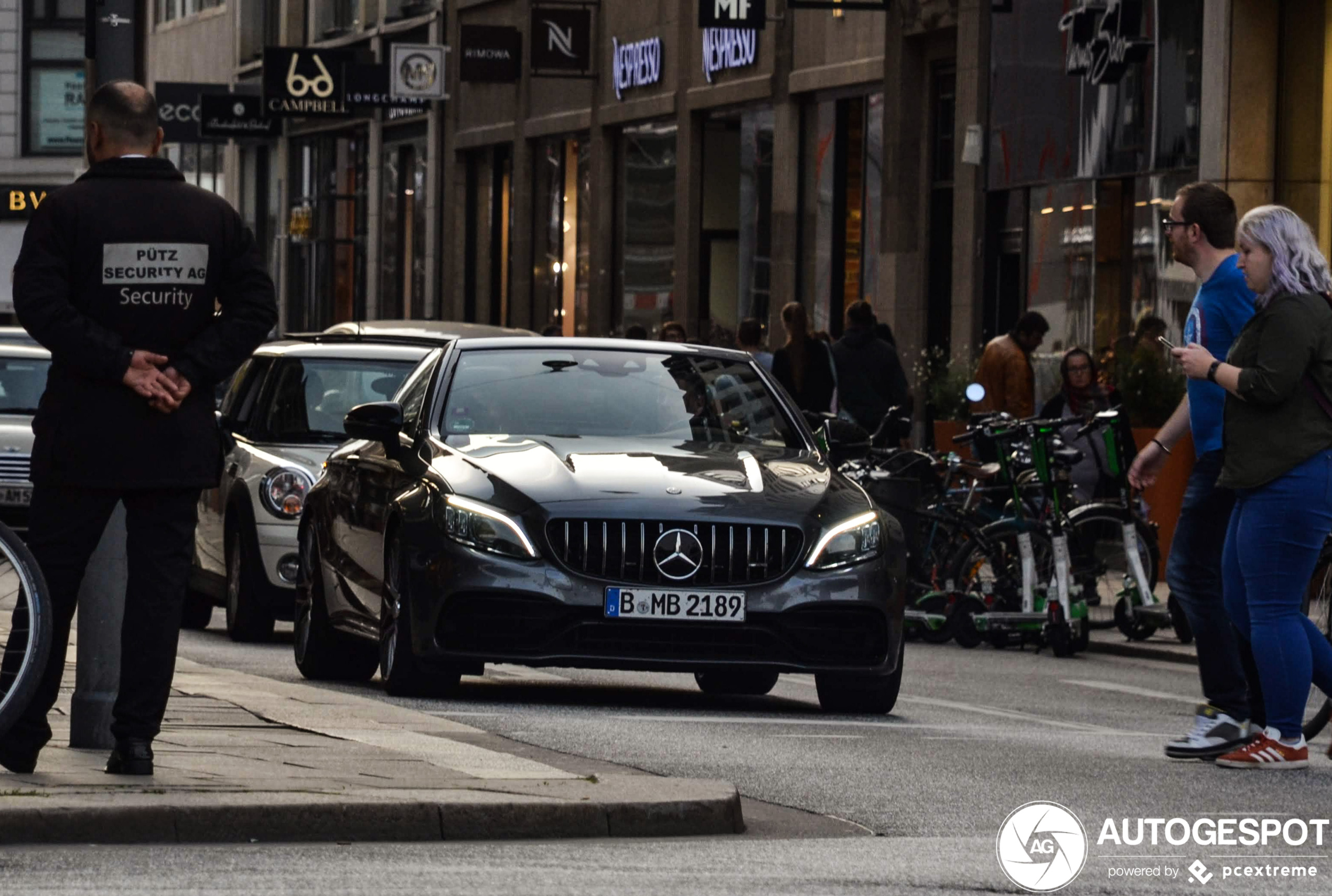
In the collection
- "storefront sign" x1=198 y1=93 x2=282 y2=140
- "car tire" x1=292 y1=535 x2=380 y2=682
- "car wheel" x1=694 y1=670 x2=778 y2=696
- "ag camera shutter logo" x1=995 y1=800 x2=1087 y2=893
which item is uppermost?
"storefront sign" x1=198 y1=93 x2=282 y2=140

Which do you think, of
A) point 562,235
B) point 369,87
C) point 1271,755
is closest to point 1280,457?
point 1271,755

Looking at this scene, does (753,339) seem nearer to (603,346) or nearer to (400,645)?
(603,346)

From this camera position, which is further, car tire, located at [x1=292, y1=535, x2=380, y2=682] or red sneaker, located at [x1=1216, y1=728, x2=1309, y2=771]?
car tire, located at [x1=292, y1=535, x2=380, y2=682]

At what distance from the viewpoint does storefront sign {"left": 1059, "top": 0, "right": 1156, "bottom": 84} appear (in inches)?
980

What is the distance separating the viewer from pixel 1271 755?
977 cm

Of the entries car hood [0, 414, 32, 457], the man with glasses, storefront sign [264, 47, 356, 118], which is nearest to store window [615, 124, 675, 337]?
storefront sign [264, 47, 356, 118]

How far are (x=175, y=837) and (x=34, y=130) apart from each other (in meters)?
75.3

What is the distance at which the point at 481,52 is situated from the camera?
40.7m

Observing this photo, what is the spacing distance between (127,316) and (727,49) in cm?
2683

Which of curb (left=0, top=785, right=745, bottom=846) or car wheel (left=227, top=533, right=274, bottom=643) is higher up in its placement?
curb (left=0, top=785, right=745, bottom=846)

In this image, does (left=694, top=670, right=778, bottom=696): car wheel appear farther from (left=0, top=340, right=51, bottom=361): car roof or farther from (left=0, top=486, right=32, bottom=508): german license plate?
(left=0, top=340, right=51, bottom=361): car roof

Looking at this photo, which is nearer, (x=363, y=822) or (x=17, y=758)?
(x=363, y=822)

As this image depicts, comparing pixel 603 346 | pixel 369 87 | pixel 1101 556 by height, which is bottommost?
pixel 1101 556

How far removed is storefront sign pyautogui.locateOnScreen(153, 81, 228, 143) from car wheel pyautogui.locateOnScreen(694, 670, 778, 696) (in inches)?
1338
